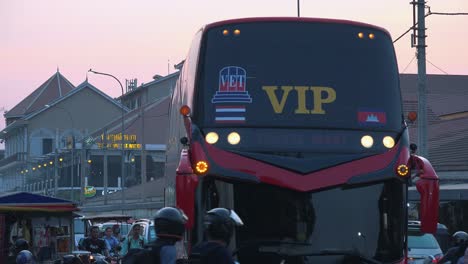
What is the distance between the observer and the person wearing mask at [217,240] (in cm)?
802

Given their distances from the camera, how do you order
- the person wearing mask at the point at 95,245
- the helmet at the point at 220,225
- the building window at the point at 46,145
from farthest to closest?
1. the building window at the point at 46,145
2. the person wearing mask at the point at 95,245
3. the helmet at the point at 220,225

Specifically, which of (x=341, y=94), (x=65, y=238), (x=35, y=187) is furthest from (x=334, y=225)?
(x=35, y=187)

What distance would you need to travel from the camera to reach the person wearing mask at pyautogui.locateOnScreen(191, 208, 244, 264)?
316 inches

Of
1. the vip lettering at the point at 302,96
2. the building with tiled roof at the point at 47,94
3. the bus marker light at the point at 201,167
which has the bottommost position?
the bus marker light at the point at 201,167

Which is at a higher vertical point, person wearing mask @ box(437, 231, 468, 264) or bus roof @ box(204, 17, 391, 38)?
bus roof @ box(204, 17, 391, 38)

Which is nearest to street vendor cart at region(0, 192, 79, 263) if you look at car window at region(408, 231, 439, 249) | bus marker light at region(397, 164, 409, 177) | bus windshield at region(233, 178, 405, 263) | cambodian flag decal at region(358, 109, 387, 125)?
car window at region(408, 231, 439, 249)

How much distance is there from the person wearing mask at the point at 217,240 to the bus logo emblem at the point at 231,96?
6.33m

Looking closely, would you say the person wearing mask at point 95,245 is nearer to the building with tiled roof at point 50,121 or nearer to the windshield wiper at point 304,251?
the windshield wiper at point 304,251

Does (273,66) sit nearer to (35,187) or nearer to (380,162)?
(380,162)

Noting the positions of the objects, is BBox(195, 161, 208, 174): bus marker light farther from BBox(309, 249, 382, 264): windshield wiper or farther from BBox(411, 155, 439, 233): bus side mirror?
BBox(411, 155, 439, 233): bus side mirror

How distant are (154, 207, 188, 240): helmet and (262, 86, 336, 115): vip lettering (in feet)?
22.0

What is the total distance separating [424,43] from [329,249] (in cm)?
1767

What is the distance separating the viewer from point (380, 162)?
14.6 m

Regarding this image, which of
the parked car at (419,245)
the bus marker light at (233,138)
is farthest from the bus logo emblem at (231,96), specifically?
the parked car at (419,245)
